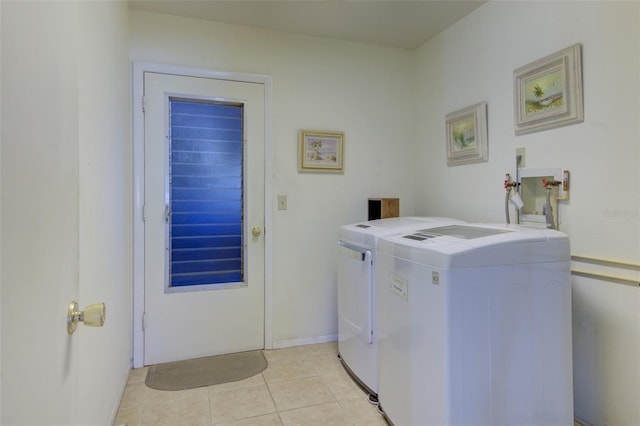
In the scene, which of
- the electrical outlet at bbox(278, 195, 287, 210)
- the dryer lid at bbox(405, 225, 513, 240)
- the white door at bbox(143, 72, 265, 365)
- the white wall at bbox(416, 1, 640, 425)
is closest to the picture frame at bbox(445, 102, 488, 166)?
the white wall at bbox(416, 1, 640, 425)

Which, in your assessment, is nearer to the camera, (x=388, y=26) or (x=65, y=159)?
(x=65, y=159)

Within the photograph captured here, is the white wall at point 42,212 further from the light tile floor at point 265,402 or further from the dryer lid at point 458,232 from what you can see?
the dryer lid at point 458,232

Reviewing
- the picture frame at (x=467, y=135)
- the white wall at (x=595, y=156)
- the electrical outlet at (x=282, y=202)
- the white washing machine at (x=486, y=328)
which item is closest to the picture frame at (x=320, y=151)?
the electrical outlet at (x=282, y=202)

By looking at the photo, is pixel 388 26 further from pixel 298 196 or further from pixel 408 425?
pixel 408 425

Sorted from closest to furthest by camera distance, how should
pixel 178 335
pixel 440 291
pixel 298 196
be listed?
pixel 440 291 → pixel 178 335 → pixel 298 196

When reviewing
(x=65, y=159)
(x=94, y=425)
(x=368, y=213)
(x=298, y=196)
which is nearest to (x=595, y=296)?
(x=368, y=213)

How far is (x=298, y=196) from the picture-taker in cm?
282

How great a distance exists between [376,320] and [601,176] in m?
1.29

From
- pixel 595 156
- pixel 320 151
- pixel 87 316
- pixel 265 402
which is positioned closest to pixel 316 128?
pixel 320 151

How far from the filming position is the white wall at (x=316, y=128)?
2680mm

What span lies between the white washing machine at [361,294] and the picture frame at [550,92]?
2.30ft

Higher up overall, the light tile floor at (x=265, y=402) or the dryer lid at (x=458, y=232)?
the dryer lid at (x=458, y=232)

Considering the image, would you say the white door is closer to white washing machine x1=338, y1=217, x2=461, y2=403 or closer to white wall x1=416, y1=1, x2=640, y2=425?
white washing machine x1=338, y1=217, x2=461, y2=403

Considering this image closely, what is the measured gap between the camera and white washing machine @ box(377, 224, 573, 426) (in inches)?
55.0
